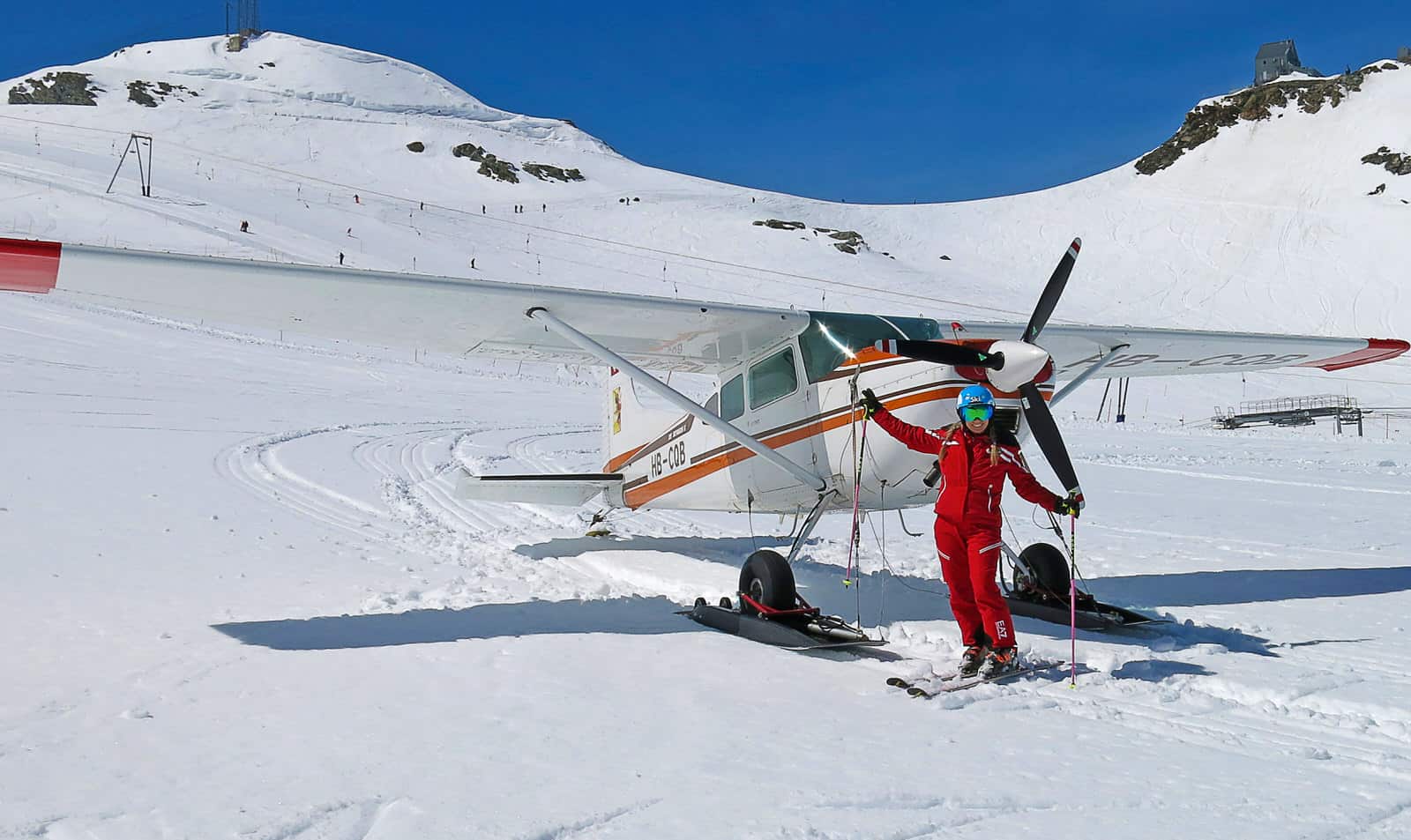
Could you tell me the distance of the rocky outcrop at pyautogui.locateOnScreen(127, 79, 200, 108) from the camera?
98.3m

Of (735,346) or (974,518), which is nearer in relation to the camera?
(974,518)

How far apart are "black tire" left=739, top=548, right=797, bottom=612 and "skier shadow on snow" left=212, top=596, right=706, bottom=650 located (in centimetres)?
45

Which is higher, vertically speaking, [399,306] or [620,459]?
[399,306]

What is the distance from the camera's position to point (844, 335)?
24.3 ft

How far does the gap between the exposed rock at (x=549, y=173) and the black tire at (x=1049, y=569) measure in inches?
3307

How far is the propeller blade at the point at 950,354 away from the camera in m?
5.86

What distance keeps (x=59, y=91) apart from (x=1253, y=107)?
120 metres

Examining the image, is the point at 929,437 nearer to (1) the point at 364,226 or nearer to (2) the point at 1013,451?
(2) the point at 1013,451

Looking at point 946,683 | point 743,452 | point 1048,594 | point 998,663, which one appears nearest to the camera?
point 946,683

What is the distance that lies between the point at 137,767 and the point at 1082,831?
3536 mm

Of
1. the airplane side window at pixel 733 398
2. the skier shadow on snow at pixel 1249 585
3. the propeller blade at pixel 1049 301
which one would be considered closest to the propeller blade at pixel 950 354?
the propeller blade at pixel 1049 301

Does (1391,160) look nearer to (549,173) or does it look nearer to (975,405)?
(549,173)

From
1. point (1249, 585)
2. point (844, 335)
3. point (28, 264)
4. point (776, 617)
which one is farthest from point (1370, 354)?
point (28, 264)

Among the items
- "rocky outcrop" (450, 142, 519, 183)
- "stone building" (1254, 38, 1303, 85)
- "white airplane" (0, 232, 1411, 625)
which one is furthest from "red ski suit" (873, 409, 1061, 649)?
"stone building" (1254, 38, 1303, 85)
